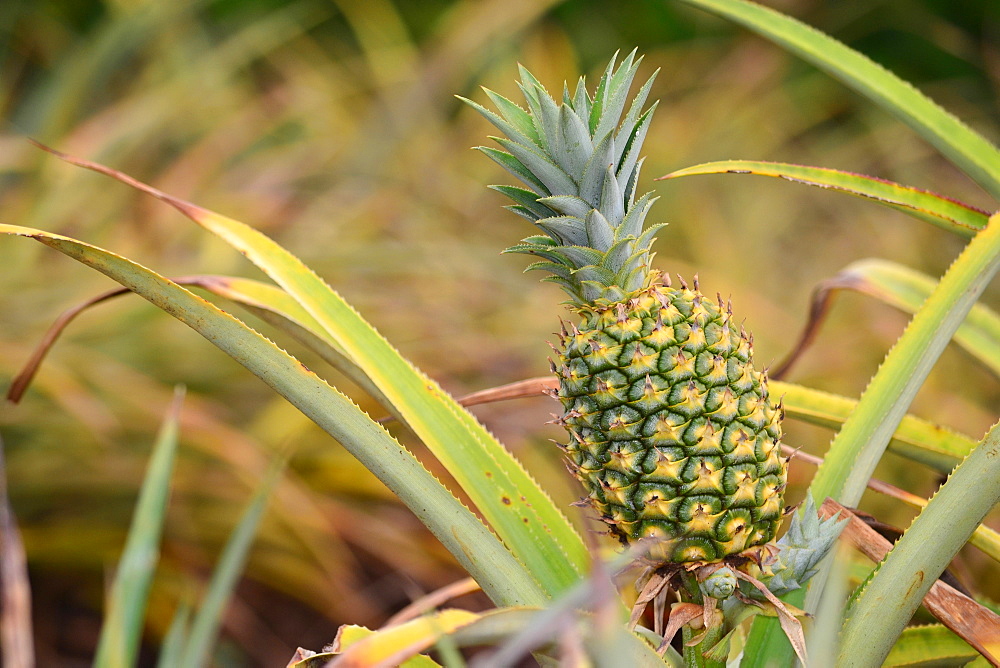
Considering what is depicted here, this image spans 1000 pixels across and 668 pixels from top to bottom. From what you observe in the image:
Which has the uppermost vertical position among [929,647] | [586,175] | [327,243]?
[327,243]

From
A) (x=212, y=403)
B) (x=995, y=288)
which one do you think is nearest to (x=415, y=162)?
(x=212, y=403)

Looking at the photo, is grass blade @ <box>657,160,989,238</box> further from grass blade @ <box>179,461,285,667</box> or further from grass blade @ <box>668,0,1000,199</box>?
grass blade @ <box>179,461,285,667</box>

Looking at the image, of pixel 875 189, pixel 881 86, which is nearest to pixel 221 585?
pixel 875 189

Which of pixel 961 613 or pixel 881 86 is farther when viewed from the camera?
pixel 881 86

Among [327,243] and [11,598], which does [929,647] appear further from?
[327,243]

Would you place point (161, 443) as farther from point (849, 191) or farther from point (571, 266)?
point (849, 191)

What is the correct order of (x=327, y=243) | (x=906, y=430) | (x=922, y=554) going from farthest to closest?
(x=327, y=243) < (x=906, y=430) < (x=922, y=554)

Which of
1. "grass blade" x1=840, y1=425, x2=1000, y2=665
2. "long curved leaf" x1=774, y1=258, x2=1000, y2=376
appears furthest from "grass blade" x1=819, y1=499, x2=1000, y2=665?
"long curved leaf" x1=774, y1=258, x2=1000, y2=376
